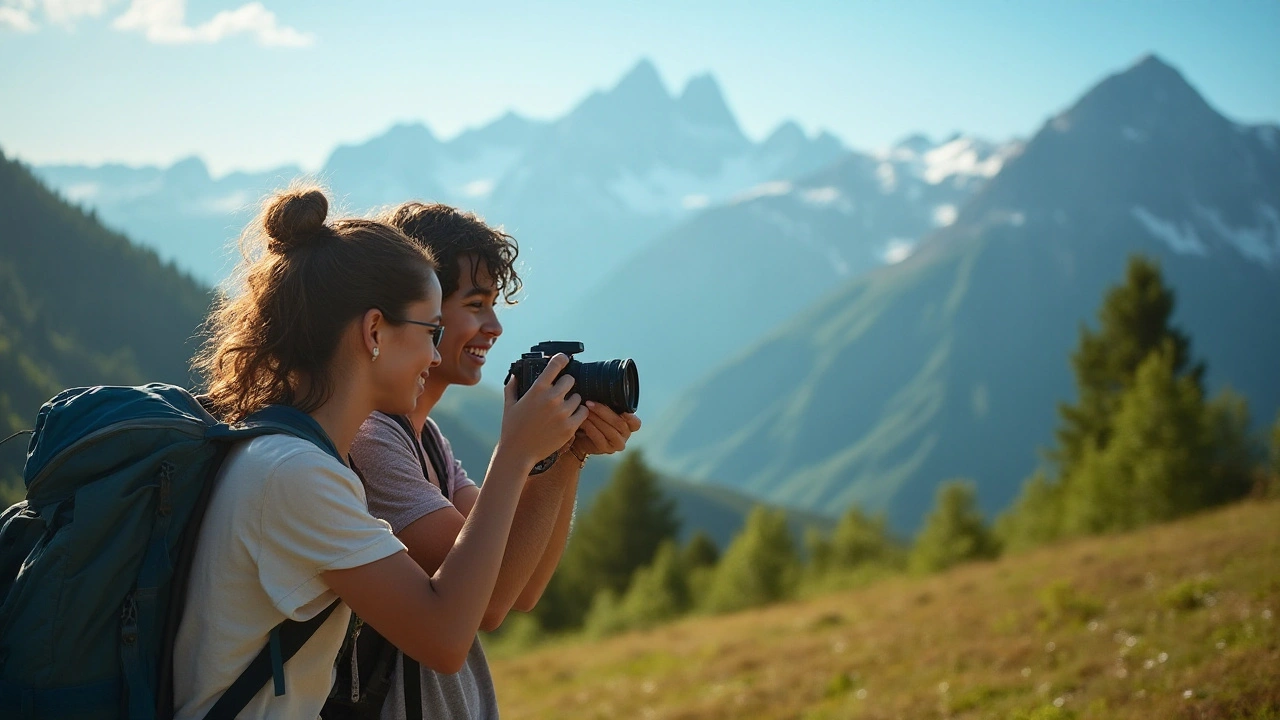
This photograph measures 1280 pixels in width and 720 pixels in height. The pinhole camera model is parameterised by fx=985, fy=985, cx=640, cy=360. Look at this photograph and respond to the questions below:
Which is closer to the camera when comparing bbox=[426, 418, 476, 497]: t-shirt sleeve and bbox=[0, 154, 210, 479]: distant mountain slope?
bbox=[426, 418, 476, 497]: t-shirt sleeve

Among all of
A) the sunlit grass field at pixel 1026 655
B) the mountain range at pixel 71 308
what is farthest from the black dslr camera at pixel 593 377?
the sunlit grass field at pixel 1026 655

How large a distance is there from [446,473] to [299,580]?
111cm

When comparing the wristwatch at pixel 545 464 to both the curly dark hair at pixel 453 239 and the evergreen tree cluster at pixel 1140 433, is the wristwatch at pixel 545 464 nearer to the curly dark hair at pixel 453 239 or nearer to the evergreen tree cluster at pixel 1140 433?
the curly dark hair at pixel 453 239

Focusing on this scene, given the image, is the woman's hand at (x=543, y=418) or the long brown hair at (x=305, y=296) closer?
the long brown hair at (x=305, y=296)

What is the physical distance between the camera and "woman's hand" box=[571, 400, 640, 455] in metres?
2.65

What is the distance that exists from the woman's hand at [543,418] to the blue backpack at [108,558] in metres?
0.54

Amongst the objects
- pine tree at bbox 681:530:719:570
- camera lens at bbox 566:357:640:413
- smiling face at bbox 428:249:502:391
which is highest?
smiling face at bbox 428:249:502:391

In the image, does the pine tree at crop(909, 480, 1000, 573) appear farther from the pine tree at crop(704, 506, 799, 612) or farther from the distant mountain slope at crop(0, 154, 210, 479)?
the distant mountain slope at crop(0, 154, 210, 479)

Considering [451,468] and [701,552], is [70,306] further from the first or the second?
[451,468]

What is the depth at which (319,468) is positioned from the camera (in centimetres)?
205

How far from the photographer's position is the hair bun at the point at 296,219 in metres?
2.33

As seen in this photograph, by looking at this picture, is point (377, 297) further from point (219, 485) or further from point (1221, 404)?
point (1221, 404)

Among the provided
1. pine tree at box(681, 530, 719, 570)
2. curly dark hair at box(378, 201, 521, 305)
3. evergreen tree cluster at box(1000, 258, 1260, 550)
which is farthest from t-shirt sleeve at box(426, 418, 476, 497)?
pine tree at box(681, 530, 719, 570)

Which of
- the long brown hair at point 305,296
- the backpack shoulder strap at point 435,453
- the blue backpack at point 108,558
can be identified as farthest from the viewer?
the backpack shoulder strap at point 435,453
